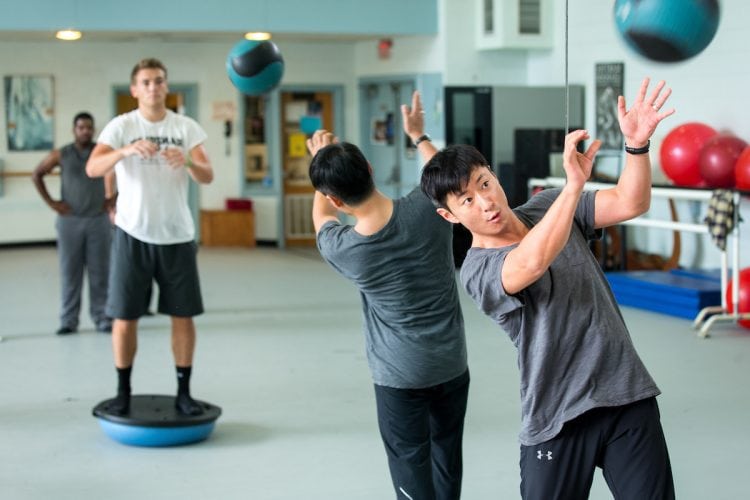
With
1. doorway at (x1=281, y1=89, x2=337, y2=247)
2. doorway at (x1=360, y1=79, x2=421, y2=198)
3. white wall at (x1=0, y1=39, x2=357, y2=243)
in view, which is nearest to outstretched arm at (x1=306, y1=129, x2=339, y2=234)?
doorway at (x1=360, y1=79, x2=421, y2=198)

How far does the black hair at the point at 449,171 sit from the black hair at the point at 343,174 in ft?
1.50

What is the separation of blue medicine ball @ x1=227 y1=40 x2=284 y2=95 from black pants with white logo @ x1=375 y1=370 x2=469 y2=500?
5.84 feet

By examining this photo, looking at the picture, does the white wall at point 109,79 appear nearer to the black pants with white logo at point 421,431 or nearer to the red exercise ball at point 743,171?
the red exercise ball at point 743,171

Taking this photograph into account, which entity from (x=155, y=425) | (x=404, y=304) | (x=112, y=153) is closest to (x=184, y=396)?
(x=155, y=425)

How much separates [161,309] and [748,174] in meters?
4.73

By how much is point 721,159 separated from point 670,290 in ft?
3.53

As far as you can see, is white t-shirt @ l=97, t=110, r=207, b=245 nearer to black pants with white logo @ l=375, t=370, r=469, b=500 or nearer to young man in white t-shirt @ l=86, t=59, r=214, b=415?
young man in white t-shirt @ l=86, t=59, r=214, b=415

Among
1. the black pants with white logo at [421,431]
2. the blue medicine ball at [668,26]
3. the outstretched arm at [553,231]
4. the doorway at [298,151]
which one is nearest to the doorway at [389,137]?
the doorway at [298,151]

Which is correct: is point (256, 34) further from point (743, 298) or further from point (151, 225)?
point (151, 225)

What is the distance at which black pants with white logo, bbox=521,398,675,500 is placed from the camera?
97.0 inches

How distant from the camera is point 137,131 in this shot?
478 cm

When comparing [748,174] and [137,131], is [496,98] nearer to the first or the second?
[748,174]

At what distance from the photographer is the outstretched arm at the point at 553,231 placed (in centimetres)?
226

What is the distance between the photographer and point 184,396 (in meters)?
4.83
